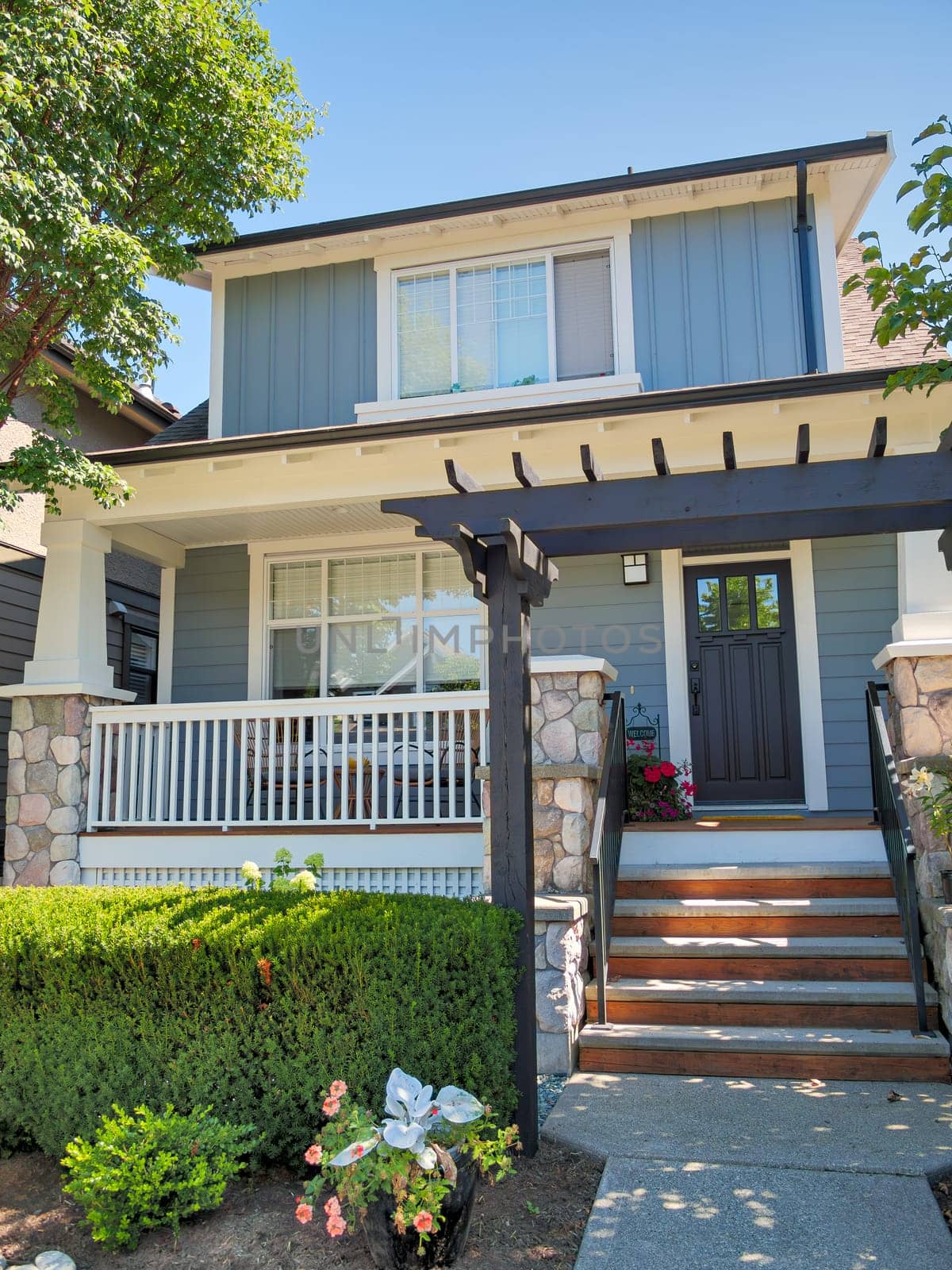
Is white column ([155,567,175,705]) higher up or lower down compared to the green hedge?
higher up

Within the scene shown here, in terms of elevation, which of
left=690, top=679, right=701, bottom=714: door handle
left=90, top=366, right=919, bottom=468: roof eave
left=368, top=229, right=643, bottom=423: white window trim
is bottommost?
left=690, top=679, right=701, bottom=714: door handle

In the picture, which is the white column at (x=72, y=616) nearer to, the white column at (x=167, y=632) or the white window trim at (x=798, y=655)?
the white column at (x=167, y=632)

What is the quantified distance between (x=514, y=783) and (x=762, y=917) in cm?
224

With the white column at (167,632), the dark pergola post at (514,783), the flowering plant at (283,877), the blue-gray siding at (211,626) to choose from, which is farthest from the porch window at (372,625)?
the dark pergola post at (514,783)

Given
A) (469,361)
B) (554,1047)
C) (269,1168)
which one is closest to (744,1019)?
(554,1047)

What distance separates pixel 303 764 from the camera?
274 inches

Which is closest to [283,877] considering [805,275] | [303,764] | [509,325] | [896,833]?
[303,764]

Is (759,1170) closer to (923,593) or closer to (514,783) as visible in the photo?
(514,783)

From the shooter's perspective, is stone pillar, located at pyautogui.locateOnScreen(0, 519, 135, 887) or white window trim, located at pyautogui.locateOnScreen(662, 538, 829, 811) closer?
stone pillar, located at pyautogui.locateOnScreen(0, 519, 135, 887)

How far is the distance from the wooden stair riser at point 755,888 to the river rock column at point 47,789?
13.2 feet

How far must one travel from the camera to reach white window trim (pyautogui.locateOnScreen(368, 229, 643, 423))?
26.4ft

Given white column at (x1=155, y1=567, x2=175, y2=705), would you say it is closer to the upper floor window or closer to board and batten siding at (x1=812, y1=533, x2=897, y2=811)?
the upper floor window

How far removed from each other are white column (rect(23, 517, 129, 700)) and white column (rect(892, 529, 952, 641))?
223 inches

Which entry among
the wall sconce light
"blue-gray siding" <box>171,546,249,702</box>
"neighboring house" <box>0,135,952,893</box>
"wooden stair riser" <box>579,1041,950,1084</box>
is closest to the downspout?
"neighboring house" <box>0,135,952,893</box>
